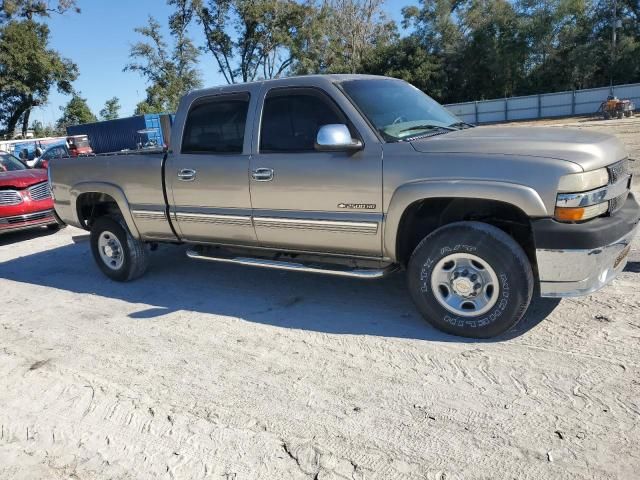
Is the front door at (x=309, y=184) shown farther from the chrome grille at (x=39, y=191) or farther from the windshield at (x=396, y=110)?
the chrome grille at (x=39, y=191)

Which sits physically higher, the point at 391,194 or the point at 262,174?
the point at 262,174

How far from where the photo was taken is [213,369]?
3.95 m

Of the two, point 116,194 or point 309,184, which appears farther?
point 116,194

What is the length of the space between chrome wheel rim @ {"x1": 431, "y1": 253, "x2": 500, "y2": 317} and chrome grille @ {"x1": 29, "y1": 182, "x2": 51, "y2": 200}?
829 cm

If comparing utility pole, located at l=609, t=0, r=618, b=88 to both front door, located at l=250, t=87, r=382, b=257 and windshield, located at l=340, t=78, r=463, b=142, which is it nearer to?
windshield, located at l=340, t=78, r=463, b=142

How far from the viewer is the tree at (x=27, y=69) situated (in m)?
40.9

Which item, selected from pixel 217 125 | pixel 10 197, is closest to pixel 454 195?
pixel 217 125

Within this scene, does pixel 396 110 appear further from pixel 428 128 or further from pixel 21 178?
pixel 21 178

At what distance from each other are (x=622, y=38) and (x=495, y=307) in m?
45.4

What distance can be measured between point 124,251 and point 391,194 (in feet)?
11.4

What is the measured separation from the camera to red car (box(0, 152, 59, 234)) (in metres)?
9.35

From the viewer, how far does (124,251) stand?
6172 mm

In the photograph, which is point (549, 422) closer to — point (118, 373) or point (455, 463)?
point (455, 463)

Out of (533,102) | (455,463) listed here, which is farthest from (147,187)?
(533,102)
